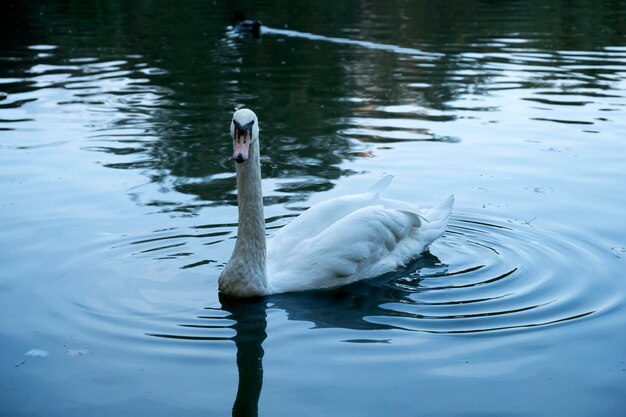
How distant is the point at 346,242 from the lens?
7840 millimetres

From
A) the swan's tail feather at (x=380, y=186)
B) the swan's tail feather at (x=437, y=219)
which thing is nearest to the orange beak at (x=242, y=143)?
the swan's tail feather at (x=380, y=186)

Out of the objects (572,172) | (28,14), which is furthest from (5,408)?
(28,14)

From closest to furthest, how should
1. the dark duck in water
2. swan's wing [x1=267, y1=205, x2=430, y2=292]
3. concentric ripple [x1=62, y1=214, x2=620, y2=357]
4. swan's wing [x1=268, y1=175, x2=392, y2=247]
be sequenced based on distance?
concentric ripple [x1=62, y1=214, x2=620, y2=357] < swan's wing [x1=267, y1=205, x2=430, y2=292] < swan's wing [x1=268, y1=175, x2=392, y2=247] < the dark duck in water

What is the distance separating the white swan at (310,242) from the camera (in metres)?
7.50

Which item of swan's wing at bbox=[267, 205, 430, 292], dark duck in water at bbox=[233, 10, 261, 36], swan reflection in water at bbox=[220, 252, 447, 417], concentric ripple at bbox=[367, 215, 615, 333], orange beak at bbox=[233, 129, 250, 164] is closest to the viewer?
swan reflection in water at bbox=[220, 252, 447, 417]

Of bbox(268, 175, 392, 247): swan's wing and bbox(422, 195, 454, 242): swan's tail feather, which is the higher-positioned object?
bbox(268, 175, 392, 247): swan's wing

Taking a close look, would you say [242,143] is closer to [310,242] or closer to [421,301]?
[310,242]

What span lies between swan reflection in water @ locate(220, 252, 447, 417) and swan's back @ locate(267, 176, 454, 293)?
10 cm

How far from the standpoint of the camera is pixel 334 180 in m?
11.3

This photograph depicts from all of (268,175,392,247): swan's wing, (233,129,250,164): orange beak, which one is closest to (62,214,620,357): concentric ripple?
(268,175,392,247): swan's wing

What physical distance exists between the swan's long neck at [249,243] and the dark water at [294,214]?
163 millimetres

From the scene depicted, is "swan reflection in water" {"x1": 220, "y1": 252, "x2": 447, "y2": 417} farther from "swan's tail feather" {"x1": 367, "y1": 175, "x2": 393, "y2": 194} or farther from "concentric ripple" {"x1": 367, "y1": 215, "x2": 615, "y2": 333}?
"swan's tail feather" {"x1": 367, "y1": 175, "x2": 393, "y2": 194}

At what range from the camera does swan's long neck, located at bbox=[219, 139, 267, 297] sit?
749cm

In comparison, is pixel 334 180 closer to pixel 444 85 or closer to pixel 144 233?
pixel 144 233
